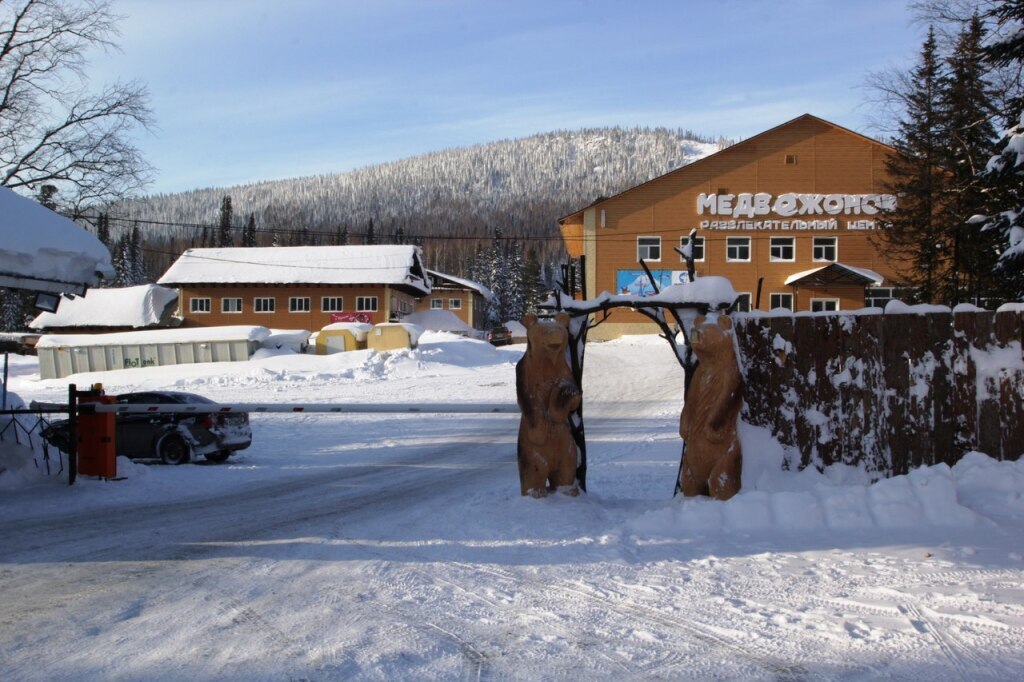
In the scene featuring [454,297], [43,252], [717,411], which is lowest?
[717,411]

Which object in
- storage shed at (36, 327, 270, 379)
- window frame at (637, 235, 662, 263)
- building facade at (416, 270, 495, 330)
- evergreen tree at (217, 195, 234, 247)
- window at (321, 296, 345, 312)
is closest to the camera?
storage shed at (36, 327, 270, 379)

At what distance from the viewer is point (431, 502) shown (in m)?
9.80

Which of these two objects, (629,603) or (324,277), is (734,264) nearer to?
(324,277)

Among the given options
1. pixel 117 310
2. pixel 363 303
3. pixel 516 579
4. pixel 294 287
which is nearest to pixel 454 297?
pixel 363 303

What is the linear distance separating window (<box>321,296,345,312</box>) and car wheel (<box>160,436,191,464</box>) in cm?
4159

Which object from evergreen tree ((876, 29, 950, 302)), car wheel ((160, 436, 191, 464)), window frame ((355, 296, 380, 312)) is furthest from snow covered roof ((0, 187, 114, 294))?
window frame ((355, 296, 380, 312))

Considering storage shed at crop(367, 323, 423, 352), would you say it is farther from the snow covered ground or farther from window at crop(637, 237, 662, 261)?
the snow covered ground

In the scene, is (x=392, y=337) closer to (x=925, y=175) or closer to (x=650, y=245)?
(x=650, y=245)

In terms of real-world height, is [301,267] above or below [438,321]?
above

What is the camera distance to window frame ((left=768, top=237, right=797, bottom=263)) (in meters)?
47.8

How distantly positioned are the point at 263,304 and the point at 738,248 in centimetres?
3195

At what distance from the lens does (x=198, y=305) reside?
57.3m

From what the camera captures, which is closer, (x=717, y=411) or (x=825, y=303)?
(x=717, y=411)

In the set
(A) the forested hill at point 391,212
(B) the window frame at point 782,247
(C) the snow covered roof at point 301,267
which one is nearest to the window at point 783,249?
(B) the window frame at point 782,247
